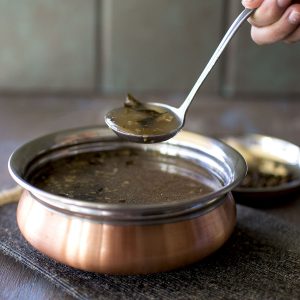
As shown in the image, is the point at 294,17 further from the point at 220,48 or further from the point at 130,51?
the point at 130,51

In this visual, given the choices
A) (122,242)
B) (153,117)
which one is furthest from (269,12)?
(122,242)

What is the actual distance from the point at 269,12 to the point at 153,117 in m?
0.25

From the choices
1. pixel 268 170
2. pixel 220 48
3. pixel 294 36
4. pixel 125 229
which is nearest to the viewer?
pixel 125 229

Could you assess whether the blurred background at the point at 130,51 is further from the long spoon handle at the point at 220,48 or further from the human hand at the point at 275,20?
the long spoon handle at the point at 220,48

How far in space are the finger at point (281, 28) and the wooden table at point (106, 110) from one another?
32 centimetres

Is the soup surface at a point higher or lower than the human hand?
lower

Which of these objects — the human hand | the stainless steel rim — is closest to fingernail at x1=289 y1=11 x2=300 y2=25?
the human hand

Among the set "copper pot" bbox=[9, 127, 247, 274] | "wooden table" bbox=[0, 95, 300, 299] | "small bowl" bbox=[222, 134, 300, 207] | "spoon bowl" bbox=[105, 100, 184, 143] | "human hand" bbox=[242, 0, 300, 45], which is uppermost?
"human hand" bbox=[242, 0, 300, 45]

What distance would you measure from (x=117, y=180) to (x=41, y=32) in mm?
1147

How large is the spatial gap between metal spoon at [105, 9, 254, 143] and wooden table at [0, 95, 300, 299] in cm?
38

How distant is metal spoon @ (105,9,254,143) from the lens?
86cm

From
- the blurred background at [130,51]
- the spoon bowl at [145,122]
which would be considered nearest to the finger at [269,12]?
the spoon bowl at [145,122]

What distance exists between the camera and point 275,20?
950mm

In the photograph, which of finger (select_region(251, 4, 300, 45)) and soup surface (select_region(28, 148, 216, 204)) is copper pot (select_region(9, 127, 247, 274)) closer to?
soup surface (select_region(28, 148, 216, 204))
